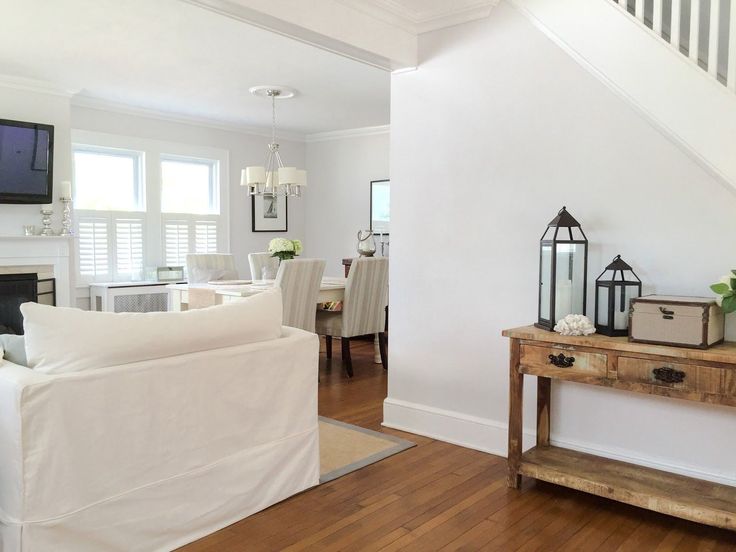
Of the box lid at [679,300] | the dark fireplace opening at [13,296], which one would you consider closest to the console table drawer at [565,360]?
the box lid at [679,300]

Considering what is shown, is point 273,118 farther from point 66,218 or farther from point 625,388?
point 625,388

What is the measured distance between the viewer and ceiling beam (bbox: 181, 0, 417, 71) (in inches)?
110

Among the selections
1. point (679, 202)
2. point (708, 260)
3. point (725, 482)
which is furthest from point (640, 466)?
point (679, 202)

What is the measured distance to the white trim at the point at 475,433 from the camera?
109 inches

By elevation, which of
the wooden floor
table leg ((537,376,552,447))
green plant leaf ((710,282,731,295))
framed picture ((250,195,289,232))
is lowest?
the wooden floor

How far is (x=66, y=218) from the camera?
5.93m

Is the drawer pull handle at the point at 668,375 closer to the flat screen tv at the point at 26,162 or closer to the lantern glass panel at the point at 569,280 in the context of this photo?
the lantern glass panel at the point at 569,280

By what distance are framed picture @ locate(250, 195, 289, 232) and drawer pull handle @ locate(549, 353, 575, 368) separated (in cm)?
570

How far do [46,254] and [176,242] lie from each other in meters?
1.62

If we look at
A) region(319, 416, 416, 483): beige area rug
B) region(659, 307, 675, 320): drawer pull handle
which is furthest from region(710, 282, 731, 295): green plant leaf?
region(319, 416, 416, 483): beige area rug

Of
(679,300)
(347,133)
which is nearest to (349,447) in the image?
(679,300)

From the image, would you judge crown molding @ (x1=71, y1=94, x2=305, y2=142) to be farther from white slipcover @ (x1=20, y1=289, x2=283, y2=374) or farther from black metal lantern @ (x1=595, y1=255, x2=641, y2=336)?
black metal lantern @ (x1=595, y1=255, x2=641, y2=336)

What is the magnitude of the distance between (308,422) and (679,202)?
1888mm

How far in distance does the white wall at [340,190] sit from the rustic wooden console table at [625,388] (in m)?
5.05
